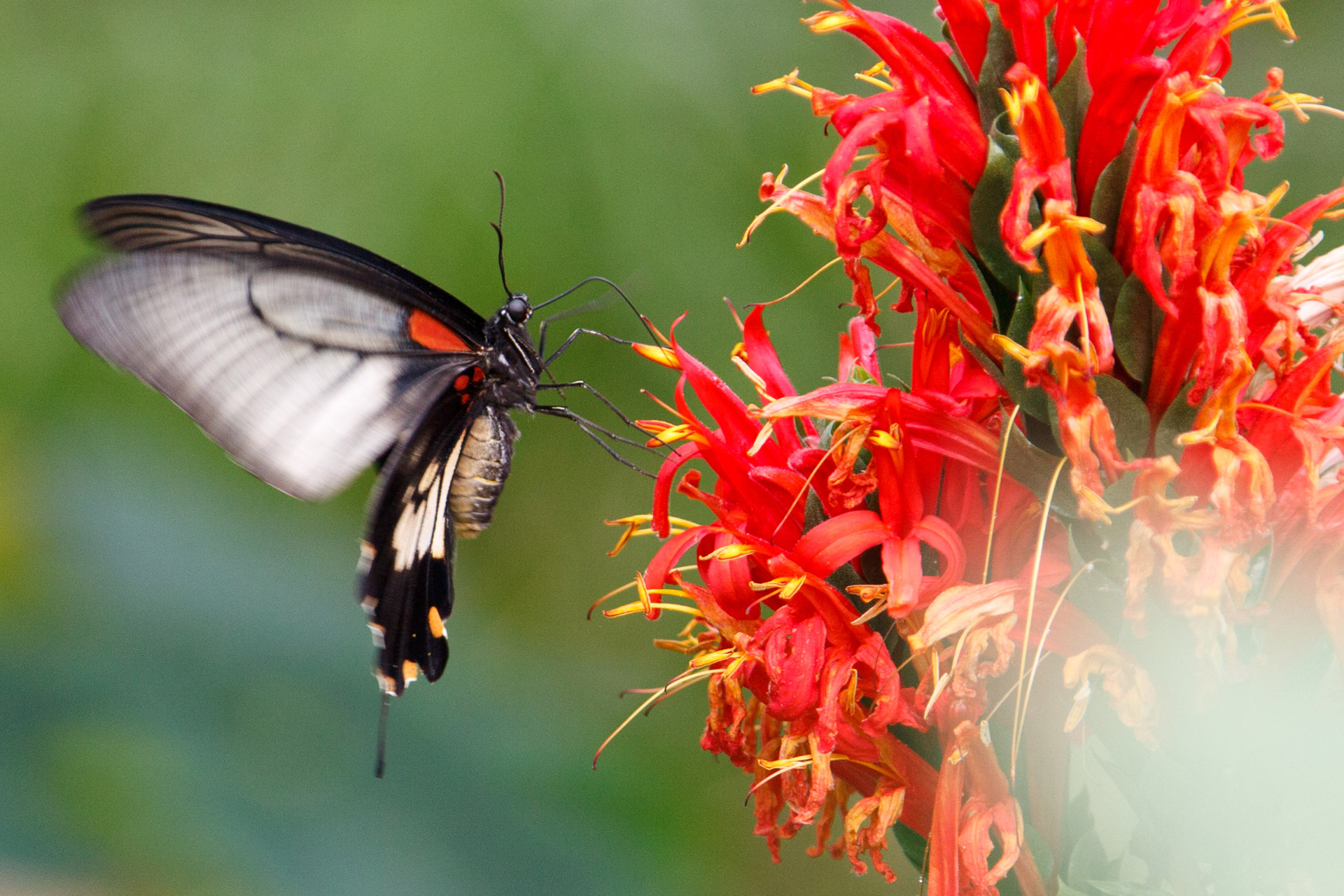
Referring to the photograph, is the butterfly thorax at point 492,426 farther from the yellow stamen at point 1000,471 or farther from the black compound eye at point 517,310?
the yellow stamen at point 1000,471

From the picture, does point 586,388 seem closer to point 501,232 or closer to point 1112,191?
point 501,232

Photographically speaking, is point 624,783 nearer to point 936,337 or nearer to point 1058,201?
point 936,337

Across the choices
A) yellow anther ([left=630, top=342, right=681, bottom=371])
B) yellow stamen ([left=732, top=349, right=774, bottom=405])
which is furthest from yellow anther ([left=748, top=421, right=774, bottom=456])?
yellow anther ([left=630, top=342, right=681, bottom=371])

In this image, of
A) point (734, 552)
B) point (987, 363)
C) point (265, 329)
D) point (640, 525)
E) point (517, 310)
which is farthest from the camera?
point (517, 310)

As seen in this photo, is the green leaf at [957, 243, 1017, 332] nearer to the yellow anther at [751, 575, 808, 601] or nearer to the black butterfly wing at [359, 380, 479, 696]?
the yellow anther at [751, 575, 808, 601]

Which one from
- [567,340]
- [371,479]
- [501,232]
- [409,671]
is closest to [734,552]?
[409,671]

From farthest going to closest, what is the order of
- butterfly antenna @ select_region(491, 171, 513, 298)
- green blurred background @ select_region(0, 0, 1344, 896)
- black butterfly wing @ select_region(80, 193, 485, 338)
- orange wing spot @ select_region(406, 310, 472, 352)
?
green blurred background @ select_region(0, 0, 1344, 896)
butterfly antenna @ select_region(491, 171, 513, 298)
orange wing spot @ select_region(406, 310, 472, 352)
black butterfly wing @ select_region(80, 193, 485, 338)

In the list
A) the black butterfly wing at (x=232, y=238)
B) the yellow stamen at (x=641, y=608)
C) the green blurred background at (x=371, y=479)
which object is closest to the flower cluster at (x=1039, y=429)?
the yellow stamen at (x=641, y=608)
